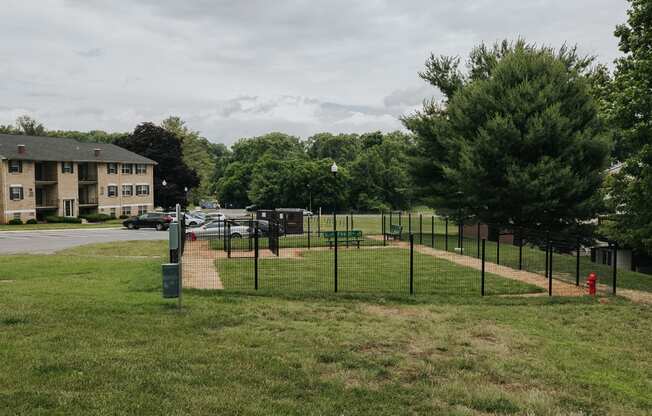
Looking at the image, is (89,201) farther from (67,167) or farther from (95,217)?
(67,167)

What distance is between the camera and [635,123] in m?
19.2

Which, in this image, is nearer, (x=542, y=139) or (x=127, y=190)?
(x=542, y=139)

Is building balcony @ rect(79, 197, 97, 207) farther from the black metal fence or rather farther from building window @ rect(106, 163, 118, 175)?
the black metal fence

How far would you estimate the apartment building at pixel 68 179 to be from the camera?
5284cm

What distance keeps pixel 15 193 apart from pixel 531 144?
46.5m

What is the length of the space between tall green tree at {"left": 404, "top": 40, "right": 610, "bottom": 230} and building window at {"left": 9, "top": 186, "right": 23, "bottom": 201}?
1626 inches

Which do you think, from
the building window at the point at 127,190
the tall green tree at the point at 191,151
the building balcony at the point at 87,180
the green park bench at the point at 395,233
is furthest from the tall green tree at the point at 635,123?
the tall green tree at the point at 191,151

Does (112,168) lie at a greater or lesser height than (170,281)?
greater

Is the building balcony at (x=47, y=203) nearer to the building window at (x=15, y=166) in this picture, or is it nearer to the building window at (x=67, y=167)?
the building window at (x=67, y=167)

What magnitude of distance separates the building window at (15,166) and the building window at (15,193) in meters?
1.63

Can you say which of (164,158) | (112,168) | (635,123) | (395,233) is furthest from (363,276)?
(164,158)

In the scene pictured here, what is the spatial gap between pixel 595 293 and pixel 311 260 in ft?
35.9

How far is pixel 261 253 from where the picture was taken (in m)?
26.0

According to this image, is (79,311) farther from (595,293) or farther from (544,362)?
(595,293)
